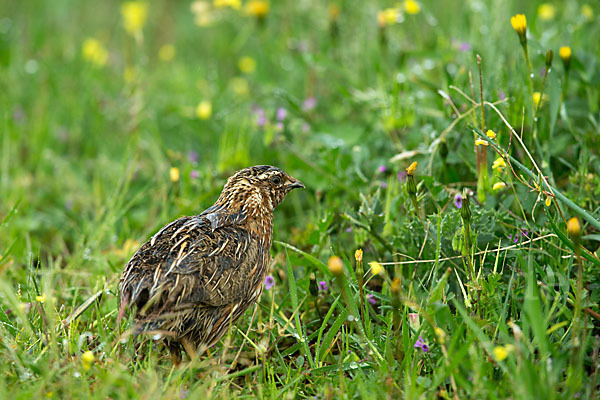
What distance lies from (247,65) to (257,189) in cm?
389

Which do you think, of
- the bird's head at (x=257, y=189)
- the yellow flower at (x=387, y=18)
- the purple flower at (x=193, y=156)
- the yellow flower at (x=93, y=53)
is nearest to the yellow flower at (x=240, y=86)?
the purple flower at (x=193, y=156)

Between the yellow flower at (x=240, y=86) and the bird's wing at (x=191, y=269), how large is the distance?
3.62m

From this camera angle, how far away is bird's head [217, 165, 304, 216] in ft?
12.7

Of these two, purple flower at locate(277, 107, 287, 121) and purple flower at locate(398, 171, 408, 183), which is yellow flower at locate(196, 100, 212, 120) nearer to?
purple flower at locate(277, 107, 287, 121)

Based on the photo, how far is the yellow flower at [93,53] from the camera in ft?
25.5

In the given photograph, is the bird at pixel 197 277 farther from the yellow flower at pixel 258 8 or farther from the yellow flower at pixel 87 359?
the yellow flower at pixel 258 8

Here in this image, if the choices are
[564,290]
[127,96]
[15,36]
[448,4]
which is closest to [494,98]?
[564,290]

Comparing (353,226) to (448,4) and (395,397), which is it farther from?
(448,4)

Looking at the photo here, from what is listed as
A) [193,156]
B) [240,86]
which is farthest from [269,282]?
[240,86]

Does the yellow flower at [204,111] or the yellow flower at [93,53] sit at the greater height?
the yellow flower at [93,53]

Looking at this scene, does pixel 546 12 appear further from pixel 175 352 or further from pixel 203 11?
pixel 175 352

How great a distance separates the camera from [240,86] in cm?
727

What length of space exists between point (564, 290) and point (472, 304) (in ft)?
1.43

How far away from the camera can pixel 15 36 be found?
750cm
